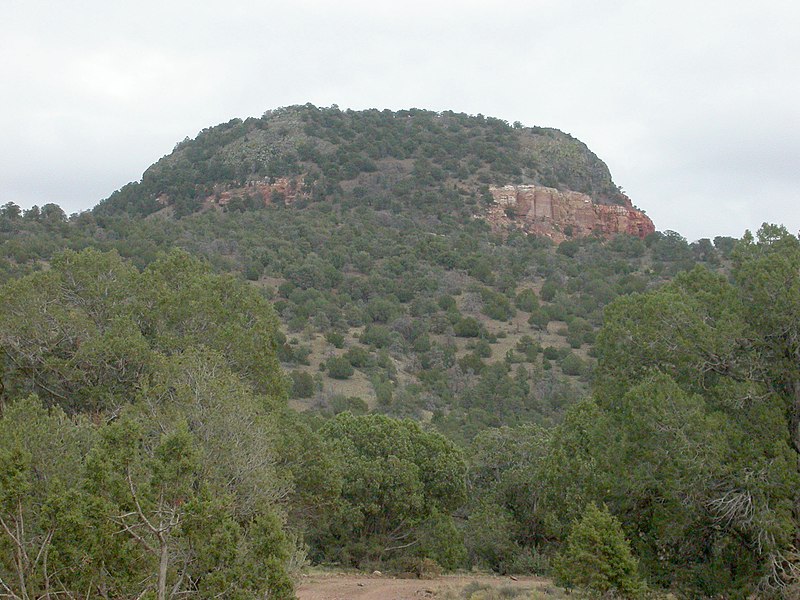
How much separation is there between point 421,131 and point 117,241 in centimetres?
5560

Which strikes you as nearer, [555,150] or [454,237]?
[454,237]

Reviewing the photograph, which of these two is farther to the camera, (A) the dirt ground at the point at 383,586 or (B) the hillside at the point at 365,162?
(B) the hillside at the point at 365,162

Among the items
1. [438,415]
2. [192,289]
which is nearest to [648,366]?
[192,289]

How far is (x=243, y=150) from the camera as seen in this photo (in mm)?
95750

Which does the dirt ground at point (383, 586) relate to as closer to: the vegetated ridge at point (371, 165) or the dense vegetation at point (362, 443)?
the dense vegetation at point (362, 443)

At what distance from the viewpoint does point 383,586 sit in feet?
71.1

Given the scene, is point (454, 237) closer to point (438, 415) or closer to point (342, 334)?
point (342, 334)

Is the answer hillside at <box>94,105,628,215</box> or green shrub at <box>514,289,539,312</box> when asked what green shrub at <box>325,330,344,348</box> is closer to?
green shrub at <box>514,289,539,312</box>

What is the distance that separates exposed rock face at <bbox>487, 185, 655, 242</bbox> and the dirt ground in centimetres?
6392

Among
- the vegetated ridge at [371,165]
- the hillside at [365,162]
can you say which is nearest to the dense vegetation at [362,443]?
the hillside at [365,162]

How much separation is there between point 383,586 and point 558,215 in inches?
2877

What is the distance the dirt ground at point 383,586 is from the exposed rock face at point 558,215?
63.9 meters

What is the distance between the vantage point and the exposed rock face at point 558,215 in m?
88.4

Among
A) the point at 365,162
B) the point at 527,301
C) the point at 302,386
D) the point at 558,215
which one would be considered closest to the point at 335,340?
the point at 302,386
